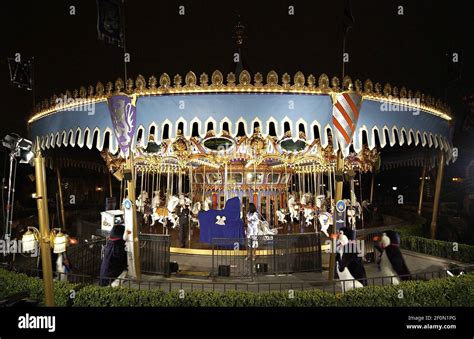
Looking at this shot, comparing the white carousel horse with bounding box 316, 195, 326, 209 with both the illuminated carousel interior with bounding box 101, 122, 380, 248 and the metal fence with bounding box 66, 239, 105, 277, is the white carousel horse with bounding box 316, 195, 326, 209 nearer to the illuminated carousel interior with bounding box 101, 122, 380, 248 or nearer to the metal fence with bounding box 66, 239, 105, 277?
the illuminated carousel interior with bounding box 101, 122, 380, 248

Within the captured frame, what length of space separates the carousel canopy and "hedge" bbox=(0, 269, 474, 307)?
292 centimetres

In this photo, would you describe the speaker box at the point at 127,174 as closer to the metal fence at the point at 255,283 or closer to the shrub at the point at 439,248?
the metal fence at the point at 255,283

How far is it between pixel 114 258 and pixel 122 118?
2.79 metres

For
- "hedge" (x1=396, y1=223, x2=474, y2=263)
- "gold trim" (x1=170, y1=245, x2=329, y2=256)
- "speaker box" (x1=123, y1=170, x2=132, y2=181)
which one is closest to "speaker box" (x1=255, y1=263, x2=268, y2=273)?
"gold trim" (x1=170, y1=245, x2=329, y2=256)

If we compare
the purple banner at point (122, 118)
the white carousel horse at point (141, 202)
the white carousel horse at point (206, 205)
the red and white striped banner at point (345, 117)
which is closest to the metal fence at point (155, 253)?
the purple banner at point (122, 118)

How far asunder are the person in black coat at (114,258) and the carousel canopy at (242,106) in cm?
198

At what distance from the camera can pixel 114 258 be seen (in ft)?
20.2

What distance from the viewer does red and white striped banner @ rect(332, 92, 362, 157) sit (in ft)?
A: 20.6

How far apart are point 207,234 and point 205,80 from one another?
4.66m

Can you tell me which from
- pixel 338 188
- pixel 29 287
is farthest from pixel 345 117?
pixel 29 287

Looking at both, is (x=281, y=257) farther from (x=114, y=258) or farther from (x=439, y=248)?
(x=439, y=248)

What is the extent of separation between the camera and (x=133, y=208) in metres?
6.71
